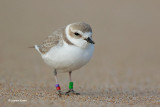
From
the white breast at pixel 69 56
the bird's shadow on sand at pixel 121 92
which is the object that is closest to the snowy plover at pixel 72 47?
the white breast at pixel 69 56

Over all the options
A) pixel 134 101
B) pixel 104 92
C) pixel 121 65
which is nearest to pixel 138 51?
pixel 121 65

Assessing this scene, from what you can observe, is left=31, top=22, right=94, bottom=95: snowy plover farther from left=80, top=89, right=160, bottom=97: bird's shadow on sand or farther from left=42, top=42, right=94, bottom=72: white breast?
left=80, top=89, right=160, bottom=97: bird's shadow on sand

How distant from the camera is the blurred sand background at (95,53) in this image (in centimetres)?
626

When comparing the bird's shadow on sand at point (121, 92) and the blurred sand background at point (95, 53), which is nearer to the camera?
the blurred sand background at point (95, 53)

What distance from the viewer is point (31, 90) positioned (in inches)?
256

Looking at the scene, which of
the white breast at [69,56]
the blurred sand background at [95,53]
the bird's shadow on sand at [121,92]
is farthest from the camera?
the bird's shadow on sand at [121,92]

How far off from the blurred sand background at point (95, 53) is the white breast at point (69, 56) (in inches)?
26.1

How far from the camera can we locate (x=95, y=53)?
1187 cm

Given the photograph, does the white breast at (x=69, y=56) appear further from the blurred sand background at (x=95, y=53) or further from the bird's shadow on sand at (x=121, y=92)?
the bird's shadow on sand at (x=121, y=92)

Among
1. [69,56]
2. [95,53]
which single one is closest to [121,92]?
[69,56]

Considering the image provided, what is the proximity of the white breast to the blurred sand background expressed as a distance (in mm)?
663

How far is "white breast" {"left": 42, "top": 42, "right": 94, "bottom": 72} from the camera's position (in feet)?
18.7

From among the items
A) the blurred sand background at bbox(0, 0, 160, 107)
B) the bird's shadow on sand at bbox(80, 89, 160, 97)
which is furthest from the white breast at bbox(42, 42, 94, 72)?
the bird's shadow on sand at bbox(80, 89, 160, 97)

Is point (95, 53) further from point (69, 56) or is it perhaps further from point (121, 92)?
point (69, 56)
